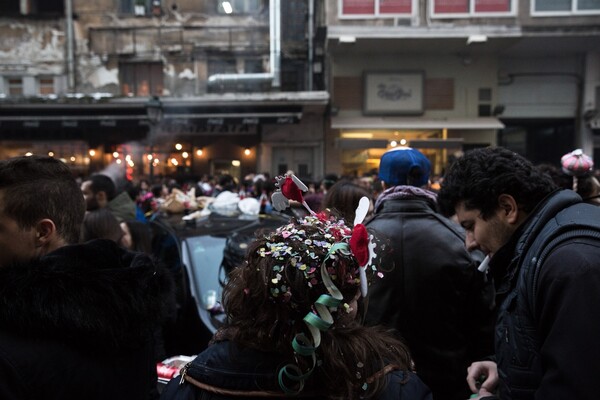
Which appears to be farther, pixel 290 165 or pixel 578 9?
pixel 290 165

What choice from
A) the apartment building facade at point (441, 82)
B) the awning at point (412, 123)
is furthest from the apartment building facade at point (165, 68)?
the apartment building facade at point (441, 82)

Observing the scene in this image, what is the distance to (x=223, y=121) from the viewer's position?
15.1m

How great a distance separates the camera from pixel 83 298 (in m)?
1.42

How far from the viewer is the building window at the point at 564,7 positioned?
1460 centimetres

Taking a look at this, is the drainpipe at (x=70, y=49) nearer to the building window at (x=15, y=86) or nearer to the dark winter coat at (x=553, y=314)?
the building window at (x=15, y=86)

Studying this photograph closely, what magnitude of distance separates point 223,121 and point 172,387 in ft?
46.8

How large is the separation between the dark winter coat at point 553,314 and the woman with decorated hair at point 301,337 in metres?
0.42

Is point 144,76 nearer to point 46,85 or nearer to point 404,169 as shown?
point 46,85

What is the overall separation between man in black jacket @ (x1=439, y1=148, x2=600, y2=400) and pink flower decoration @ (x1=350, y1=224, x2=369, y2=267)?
607mm

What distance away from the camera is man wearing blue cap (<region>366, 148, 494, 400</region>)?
234cm

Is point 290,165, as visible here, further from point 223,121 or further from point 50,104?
point 50,104

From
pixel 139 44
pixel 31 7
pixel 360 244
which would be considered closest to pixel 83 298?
pixel 360 244

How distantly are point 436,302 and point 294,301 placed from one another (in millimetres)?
1356

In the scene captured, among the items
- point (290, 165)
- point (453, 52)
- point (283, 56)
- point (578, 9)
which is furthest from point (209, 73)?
point (578, 9)
